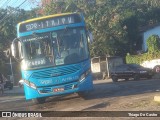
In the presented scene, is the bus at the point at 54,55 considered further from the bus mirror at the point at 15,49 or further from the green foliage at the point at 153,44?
the green foliage at the point at 153,44

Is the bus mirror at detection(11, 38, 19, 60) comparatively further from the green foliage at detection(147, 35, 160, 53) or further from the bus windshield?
the green foliage at detection(147, 35, 160, 53)

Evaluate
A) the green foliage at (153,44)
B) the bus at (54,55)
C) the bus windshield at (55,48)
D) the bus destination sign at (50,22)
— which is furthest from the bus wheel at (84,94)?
the green foliage at (153,44)

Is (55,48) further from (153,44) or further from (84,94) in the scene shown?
(153,44)

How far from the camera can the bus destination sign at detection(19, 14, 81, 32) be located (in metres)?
15.5

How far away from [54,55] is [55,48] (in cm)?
29

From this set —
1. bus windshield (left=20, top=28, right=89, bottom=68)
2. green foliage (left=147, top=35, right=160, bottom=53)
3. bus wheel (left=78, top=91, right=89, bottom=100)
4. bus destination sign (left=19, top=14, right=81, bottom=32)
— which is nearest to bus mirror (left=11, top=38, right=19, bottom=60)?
bus windshield (left=20, top=28, right=89, bottom=68)

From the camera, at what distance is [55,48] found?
600 inches

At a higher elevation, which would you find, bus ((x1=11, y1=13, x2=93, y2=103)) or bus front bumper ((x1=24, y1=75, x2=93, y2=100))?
bus ((x1=11, y1=13, x2=93, y2=103))

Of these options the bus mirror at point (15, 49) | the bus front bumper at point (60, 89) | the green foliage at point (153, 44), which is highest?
the bus mirror at point (15, 49)

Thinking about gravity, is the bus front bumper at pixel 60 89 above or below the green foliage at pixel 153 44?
below

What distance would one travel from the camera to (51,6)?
160ft

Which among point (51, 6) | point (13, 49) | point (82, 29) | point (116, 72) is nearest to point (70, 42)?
point (82, 29)

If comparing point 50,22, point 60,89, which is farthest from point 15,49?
point 60,89

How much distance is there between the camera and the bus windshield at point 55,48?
49.7ft
